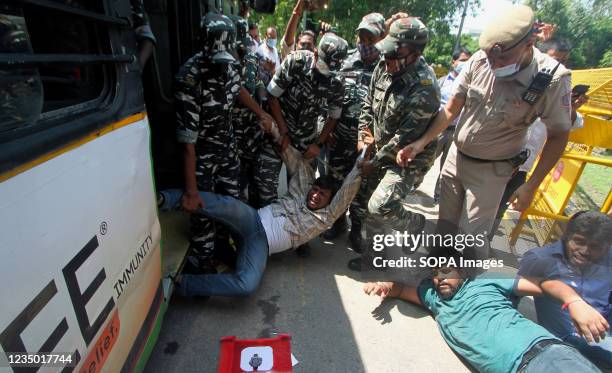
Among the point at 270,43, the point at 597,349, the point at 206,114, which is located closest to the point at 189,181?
the point at 206,114

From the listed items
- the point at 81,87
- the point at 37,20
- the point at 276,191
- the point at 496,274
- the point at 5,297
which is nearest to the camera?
the point at 5,297

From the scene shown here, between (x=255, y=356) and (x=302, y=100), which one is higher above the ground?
(x=302, y=100)

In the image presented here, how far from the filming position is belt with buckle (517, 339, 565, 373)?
1.61m

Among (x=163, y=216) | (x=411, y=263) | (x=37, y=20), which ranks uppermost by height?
(x=37, y=20)

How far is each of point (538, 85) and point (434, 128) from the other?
68 centimetres

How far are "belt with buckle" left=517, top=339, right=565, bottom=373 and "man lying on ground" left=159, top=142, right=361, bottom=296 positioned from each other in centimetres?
135

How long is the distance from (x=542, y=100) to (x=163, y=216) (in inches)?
104

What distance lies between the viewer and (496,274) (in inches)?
85.0

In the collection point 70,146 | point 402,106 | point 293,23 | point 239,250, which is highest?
point 293,23

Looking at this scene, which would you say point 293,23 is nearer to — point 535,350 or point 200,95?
point 200,95

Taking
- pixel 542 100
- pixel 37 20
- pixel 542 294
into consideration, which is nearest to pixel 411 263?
pixel 542 294

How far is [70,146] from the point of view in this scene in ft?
2.89

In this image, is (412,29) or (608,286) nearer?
(608,286)

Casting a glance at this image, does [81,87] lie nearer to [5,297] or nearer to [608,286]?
[5,297]
